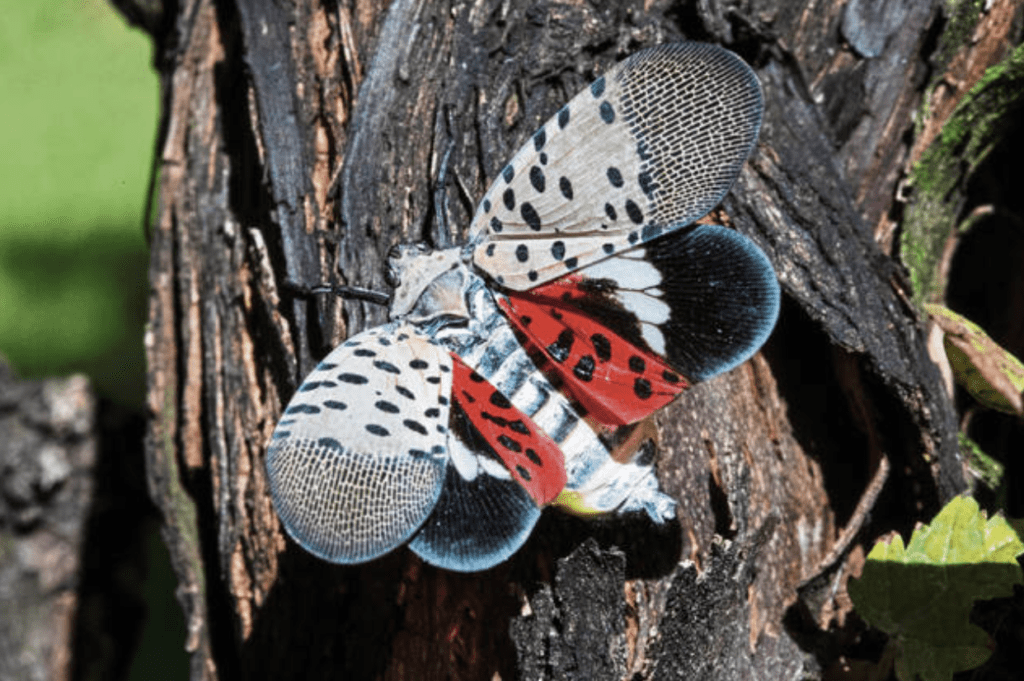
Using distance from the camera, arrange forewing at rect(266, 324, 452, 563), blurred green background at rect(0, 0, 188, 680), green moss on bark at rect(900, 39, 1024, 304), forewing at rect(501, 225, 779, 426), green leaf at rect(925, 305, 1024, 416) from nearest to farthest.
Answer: forewing at rect(266, 324, 452, 563) → forewing at rect(501, 225, 779, 426) → green leaf at rect(925, 305, 1024, 416) → green moss on bark at rect(900, 39, 1024, 304) → blurred green background at rect(0, 0, 188, 680)

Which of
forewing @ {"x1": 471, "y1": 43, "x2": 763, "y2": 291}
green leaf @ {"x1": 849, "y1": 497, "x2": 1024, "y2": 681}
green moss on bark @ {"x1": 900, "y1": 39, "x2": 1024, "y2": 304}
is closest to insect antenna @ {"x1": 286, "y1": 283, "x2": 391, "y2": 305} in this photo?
forewing @ {"x1": 471, "y1": 43, "x2": 763, "y2": 291}

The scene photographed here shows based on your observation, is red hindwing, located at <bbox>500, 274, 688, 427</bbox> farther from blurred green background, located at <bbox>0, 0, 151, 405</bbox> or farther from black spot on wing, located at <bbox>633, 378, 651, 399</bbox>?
blurred green background, located at <bbox>0, 0, 151, 405</bbox>

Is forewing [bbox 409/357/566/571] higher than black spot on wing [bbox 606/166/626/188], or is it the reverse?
black spot on wing [bbox 606/166/626/188]

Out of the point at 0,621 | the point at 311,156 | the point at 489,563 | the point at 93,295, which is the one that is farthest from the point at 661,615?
the point at 93,295

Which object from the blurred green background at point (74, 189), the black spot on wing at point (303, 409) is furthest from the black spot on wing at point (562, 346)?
the blurred green background at point (74, 189)

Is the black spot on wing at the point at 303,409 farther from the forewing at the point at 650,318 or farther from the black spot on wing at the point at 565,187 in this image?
the black spot on wing at the point at 565,187

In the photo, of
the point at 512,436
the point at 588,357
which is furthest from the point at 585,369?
the point at 512,436
